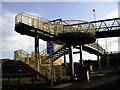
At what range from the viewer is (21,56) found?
1869 cm

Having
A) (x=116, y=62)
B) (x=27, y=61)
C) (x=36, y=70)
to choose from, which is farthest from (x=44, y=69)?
(x=116, y=62)

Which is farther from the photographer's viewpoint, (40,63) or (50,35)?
(50,35)

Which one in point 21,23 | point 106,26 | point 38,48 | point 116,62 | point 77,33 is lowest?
point 116,62

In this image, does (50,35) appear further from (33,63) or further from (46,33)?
(33,63)

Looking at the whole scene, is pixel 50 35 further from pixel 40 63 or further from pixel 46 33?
pixel 40 63

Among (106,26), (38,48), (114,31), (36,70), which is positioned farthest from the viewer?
(106,26)

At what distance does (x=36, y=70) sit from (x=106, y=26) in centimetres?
2333

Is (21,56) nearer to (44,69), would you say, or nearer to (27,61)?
(27,61)

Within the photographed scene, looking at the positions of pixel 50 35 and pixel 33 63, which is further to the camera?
pixel 50 35

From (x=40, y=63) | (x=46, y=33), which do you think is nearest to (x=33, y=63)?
(x=40, y=63)

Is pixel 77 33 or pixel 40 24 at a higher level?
pixel 40 24

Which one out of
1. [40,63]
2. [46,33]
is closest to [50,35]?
[46,33]

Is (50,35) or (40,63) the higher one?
(50,35)

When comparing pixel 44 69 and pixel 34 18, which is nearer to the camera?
pixel 44 69
